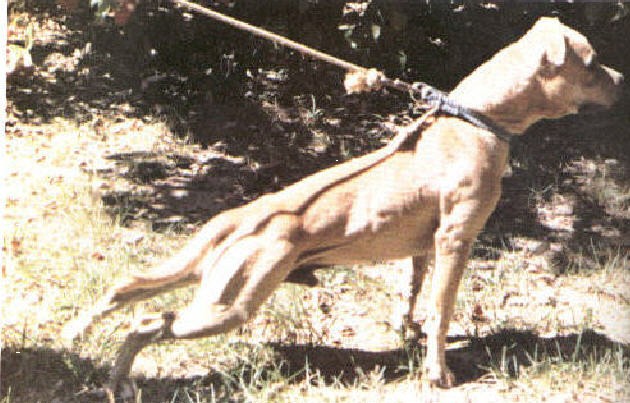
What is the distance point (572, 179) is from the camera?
11.2ft

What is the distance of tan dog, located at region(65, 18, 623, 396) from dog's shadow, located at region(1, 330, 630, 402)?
131 mm

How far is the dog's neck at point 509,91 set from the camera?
2787 mm

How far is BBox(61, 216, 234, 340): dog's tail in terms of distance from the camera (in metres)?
2.80

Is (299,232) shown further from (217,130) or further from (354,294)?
(217,130)

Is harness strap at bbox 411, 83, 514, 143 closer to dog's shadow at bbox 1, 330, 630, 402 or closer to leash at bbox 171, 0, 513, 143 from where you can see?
leash at bbox 171, 0, 513, 143

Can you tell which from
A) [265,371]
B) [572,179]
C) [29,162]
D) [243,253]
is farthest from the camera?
[572,179]

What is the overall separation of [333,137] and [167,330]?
887 mm

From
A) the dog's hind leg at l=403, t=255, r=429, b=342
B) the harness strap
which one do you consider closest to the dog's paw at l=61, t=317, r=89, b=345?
the dog's hind leg at l=403, t=255, r=429, b=342

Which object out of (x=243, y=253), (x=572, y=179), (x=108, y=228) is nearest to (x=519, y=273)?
(x=572, y=179)

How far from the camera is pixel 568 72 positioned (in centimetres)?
279

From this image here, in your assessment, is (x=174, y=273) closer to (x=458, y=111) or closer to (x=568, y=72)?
(x=458, y=111)

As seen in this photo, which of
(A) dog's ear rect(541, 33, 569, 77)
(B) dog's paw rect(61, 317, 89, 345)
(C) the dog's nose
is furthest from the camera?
(B) dog's paw rect(61, 317, 89, 345)

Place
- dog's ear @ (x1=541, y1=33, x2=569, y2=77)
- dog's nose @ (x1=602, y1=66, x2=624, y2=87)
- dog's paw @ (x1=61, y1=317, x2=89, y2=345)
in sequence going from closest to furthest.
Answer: dog's ear @ (x1=541, y1=33, x2=569, y2=77) → dog's nose @ (x1=602, y1=66, x2=624, y2=87) → dog's paw @ (x1=61, y1=317, x2=89, y2=345)

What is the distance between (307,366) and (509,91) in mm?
1042
